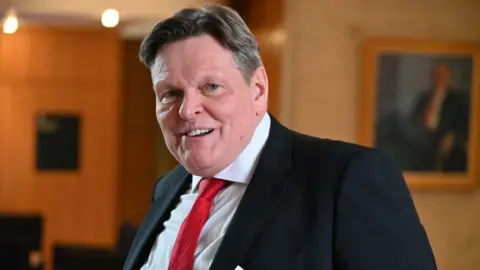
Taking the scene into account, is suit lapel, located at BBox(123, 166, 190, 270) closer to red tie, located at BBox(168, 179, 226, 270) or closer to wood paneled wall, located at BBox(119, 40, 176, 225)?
red tie, located at BBox(168, 179, 226, 270)

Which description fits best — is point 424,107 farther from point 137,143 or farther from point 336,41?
point 137,143

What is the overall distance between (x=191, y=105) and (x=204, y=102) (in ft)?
0.08

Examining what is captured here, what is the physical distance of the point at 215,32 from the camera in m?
1.31

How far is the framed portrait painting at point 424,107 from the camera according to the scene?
11.6ft

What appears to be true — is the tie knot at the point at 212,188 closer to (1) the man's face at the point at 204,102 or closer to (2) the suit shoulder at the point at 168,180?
(1) the man's face at the point at 204,102

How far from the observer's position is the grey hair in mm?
1312

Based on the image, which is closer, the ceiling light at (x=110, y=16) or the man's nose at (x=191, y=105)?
the man's nose at (x=191, y=105)

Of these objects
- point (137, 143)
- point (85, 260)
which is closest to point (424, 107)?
point (85, 260)

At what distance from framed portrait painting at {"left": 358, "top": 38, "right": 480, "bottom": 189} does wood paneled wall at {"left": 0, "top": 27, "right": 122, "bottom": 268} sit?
4.36m

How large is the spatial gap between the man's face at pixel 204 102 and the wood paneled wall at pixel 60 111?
20.3ft

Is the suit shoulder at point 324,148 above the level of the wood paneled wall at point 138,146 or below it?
above

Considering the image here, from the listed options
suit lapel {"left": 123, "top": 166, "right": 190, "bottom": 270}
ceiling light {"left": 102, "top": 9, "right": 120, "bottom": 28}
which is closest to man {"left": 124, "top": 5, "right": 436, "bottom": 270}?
suit lapel {"left": 123, "top": 166, "right": 190, "bottom": 270}

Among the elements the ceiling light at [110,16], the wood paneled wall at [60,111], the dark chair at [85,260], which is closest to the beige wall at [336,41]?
the dark chair at [85,260]

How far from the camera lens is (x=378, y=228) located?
127cm
